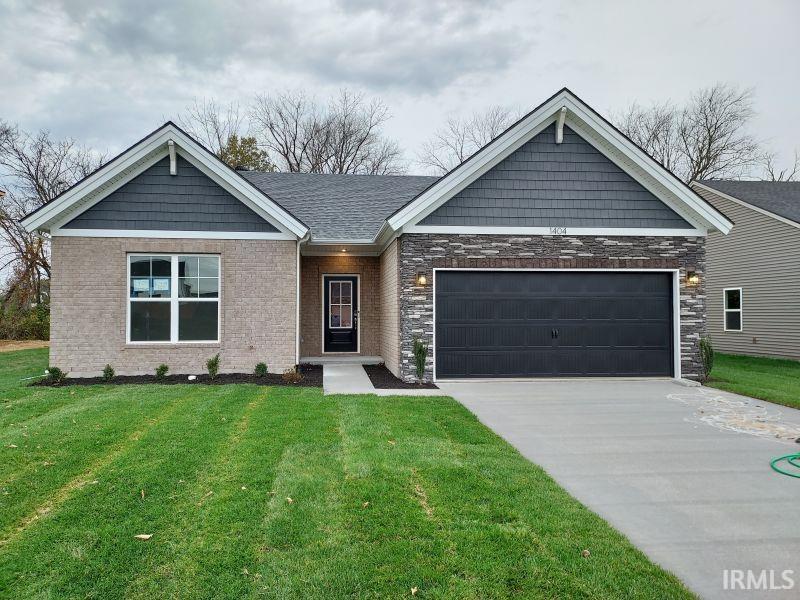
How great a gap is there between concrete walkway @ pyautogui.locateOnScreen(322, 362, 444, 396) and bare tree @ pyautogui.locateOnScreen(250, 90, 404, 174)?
21.5m

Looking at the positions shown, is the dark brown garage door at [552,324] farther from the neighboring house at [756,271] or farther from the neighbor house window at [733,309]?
the neighbor house window at [733,309]

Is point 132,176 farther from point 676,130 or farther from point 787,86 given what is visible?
→ point 676,130

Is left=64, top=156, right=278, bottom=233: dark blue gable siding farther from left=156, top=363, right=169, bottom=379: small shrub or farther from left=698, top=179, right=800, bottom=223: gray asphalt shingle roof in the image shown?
left=698, top=179, right=800, bottom=223: gray asphalt shingle roof

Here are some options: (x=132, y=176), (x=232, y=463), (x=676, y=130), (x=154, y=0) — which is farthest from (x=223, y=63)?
(x=676, y=130)

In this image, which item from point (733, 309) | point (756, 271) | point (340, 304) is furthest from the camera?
point (733, 309)

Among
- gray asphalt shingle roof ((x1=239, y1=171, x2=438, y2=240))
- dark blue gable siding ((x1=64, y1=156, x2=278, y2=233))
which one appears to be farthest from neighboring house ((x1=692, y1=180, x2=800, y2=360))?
dark blue gable siding ((x1=64, y1=156, x2=278, y2=233))

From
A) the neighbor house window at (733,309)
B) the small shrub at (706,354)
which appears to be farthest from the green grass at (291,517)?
the neighbor house window at (733,309)

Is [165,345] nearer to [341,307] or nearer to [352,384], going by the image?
[352,384]

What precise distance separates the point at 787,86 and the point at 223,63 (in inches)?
1018

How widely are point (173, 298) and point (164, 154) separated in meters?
3.04

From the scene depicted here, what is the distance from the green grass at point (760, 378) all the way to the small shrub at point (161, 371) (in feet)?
37.5

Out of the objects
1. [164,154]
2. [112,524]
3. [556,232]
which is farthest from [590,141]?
[112,524]

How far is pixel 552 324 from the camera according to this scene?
10227 mm

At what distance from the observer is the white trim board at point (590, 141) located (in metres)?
9.58
